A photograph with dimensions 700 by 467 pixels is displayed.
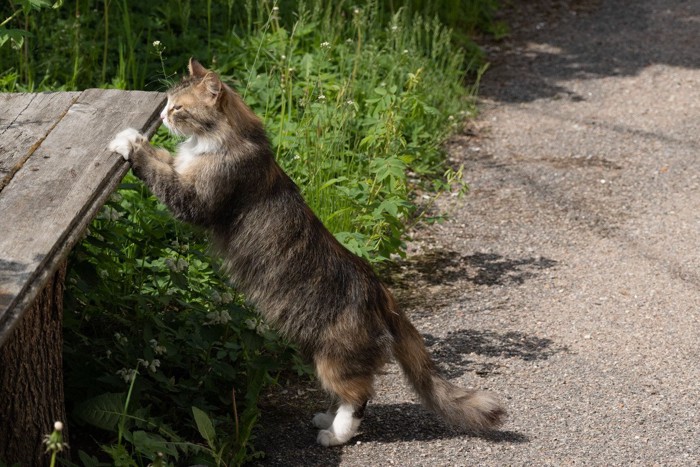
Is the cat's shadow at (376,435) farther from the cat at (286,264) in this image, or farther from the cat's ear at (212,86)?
the cat's ear at (212,86)

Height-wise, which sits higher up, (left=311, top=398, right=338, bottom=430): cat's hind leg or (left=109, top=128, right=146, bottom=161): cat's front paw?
(left=109, top=128, right=146, bottom=161): cat's front paw

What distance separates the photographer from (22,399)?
11.5ft

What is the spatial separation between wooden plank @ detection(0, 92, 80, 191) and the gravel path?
1580 millimetres

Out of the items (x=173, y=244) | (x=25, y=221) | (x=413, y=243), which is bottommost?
(x=413, y=243)

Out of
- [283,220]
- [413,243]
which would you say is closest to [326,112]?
[413,243]

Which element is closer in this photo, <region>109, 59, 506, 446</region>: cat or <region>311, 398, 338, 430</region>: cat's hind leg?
<region>109, 59, 506, 446</region>: cat

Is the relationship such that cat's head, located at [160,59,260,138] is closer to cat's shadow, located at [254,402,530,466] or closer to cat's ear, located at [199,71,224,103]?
cat's ear, located at [199,71,224,103]

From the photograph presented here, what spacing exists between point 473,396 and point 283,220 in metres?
1.09

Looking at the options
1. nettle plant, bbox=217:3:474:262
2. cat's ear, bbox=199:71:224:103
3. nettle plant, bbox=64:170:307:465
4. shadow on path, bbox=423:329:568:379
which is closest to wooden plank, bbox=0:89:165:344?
cat's ear, bbox=199:71:224:103

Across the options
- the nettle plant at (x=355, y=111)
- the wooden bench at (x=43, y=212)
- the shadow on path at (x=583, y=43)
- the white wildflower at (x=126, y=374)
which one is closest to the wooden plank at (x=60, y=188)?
the wooden bench at (x=43, y=212)

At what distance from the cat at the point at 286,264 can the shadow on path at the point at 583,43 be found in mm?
4911

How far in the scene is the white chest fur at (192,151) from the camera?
4141mm

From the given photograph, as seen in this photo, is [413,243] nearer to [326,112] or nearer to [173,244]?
[326,112]

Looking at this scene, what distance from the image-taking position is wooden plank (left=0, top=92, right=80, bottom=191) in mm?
3527
